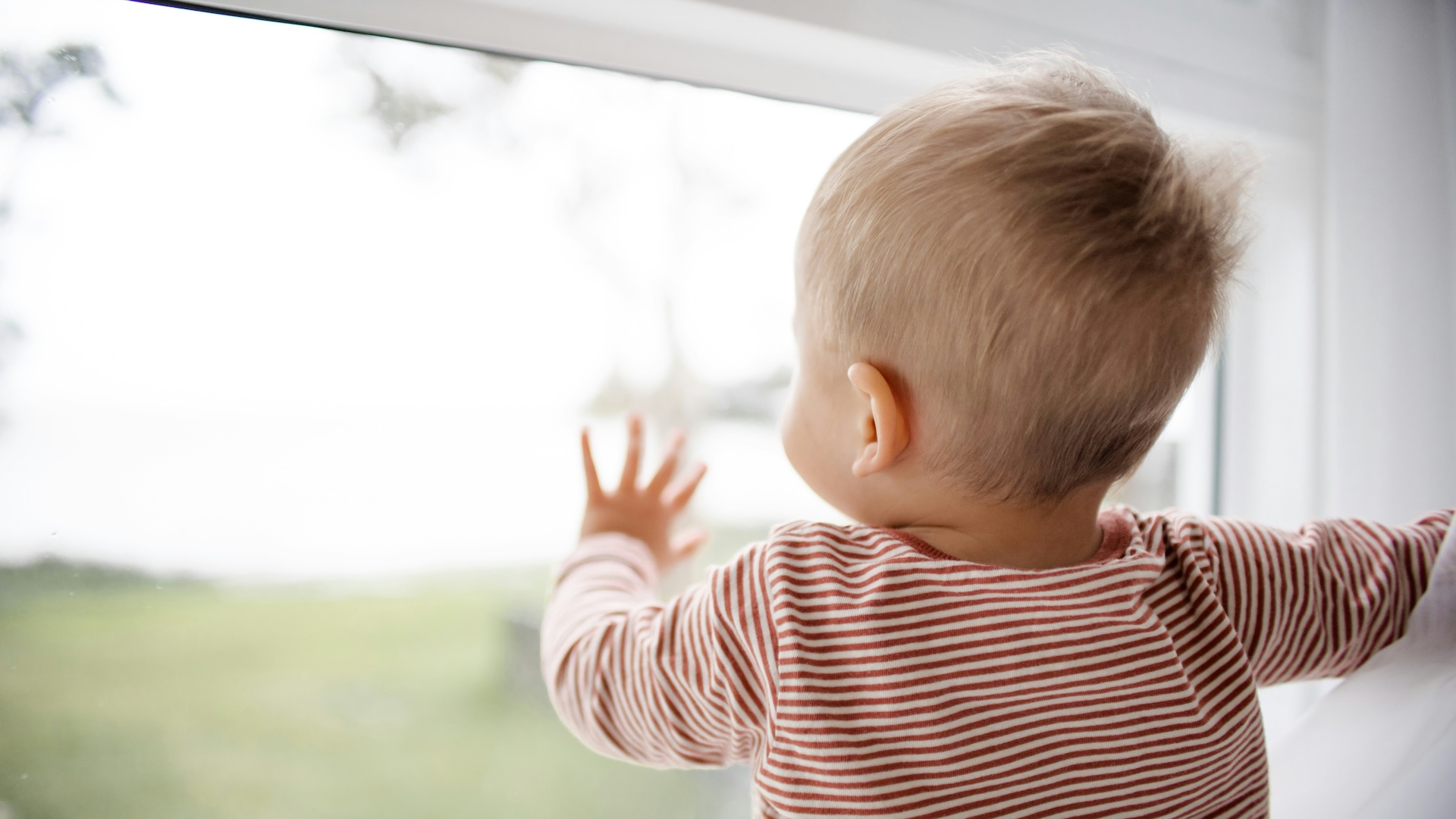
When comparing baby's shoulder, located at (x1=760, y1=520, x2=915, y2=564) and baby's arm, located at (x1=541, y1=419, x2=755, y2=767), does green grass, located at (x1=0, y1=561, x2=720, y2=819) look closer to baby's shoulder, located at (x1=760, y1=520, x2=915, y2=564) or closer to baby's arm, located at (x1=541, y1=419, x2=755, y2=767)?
baby's arm, located at (x1=541, y1=419, x2=755, y2=767)

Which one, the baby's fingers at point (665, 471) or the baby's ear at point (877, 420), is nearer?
the baby's ear at point (877, 420)

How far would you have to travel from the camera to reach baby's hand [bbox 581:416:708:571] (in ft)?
2.43

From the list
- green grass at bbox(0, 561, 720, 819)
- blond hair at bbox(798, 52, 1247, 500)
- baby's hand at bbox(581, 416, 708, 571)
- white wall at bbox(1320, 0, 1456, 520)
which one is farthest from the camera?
white wall at bbox(1320, 0, 1456, 520)

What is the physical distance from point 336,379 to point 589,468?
237 mm

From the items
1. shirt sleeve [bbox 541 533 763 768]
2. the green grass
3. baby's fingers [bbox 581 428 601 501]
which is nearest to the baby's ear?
shirt sleeve [bbox 541 533 763 768]

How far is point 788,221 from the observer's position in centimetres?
92

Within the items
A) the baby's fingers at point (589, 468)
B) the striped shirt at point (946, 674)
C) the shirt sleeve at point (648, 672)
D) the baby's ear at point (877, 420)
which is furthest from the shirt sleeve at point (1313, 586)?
the baby's fingers at point (589, 468)

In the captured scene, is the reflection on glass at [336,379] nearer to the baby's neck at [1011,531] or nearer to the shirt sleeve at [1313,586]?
the baby's neck at [1011,531]

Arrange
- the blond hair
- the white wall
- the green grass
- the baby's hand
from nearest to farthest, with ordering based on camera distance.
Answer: the blond hair, the green grass, the baby's hand, the white wall

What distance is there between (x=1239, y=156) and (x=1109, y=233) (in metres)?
Result: 0.17

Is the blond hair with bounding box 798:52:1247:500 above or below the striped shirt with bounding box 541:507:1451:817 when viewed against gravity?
above

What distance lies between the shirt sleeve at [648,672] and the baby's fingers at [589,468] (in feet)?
0.22

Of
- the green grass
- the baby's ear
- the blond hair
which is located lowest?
the green grass

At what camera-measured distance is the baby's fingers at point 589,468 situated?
28.3 inches
